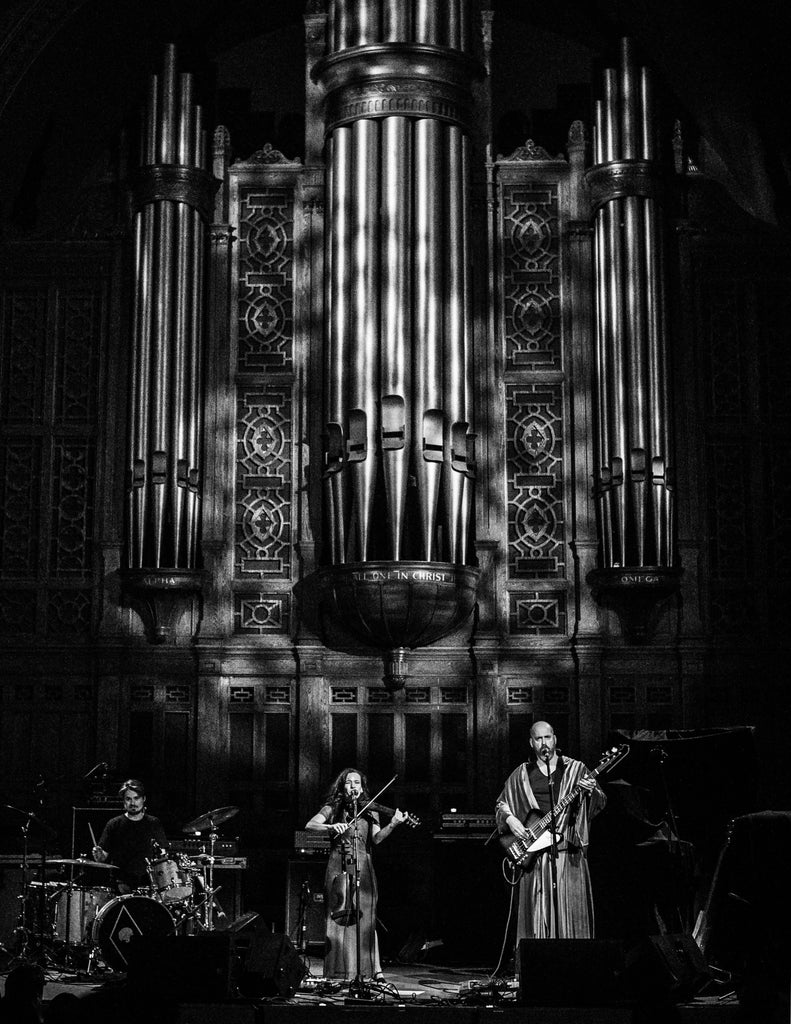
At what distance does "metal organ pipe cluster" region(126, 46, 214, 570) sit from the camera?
43.3 ft

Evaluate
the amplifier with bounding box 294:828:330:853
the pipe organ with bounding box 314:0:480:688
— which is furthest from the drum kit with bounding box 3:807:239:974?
the pipe organ with bounding box 314:0:480:688

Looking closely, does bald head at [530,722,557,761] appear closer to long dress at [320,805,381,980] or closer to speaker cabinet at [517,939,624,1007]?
long dress at [320,805,381,980]

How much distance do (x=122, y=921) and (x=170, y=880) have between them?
1.59 ft

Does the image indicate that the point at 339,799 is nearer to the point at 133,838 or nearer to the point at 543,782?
the point at 543,782

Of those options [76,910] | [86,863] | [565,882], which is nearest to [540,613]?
[565,882]

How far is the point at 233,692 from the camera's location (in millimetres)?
13586

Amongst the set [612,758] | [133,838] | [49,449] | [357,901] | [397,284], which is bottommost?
[357,901]

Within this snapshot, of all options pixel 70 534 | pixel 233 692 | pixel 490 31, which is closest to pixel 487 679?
pixel 233 692

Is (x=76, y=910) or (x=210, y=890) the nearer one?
(x=76, y=910)

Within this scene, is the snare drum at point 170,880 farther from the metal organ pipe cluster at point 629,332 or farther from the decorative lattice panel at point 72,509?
the metal organ pipe cluster at point 629,332

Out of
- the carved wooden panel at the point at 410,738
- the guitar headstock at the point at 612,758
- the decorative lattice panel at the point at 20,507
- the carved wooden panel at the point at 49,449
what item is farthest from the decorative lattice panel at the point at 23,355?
the guitar headstock at the point at 612,758

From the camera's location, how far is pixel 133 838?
39.0 ft

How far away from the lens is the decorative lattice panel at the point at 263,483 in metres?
13.8

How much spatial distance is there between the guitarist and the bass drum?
8.36 feet
